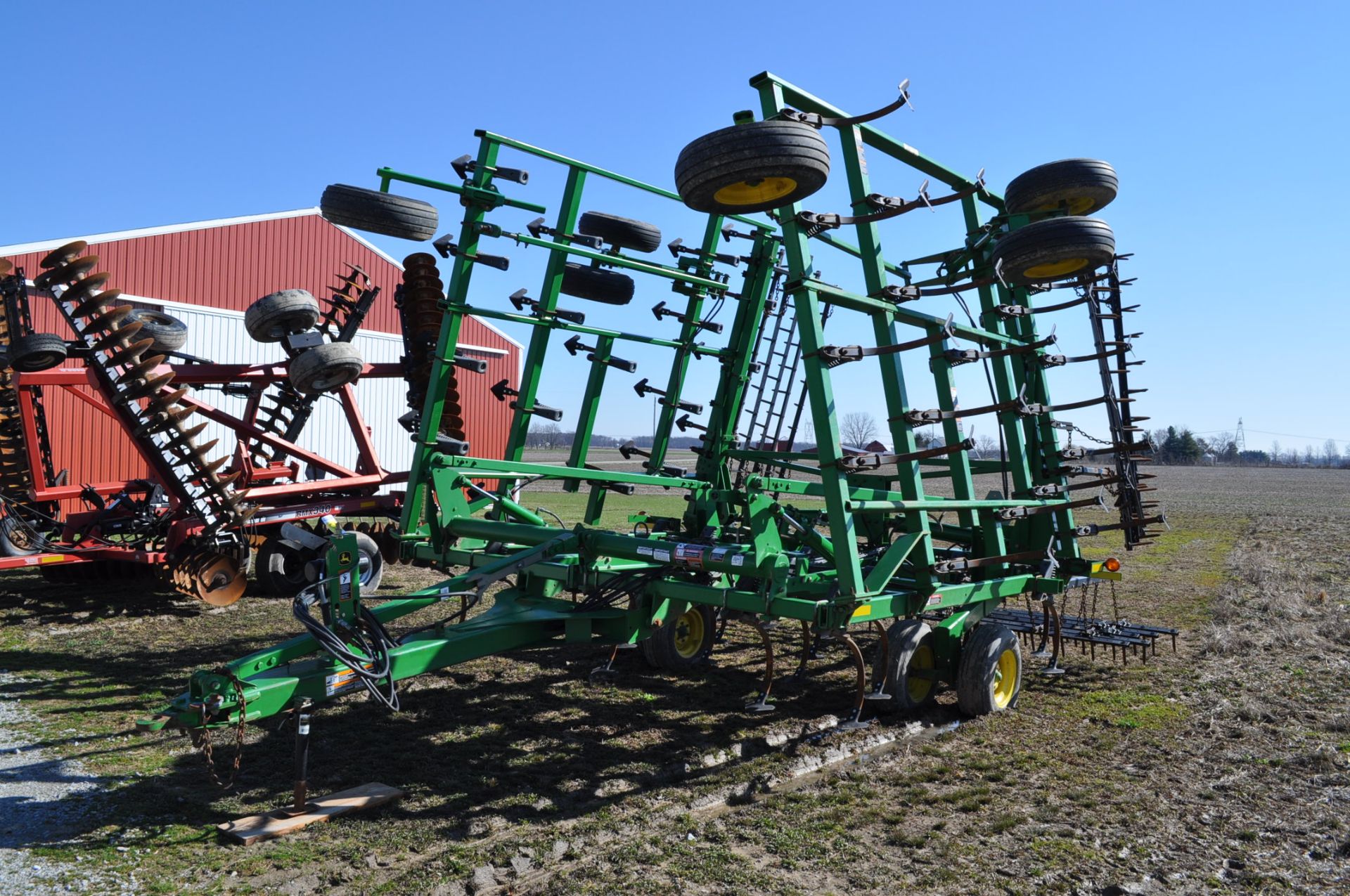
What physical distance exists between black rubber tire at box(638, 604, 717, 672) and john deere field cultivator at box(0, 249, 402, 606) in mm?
2889

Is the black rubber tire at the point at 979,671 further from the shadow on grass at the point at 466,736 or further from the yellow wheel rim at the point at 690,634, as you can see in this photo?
the yellow wheel rim at the point at 690,634

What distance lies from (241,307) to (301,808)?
17802 millimetres

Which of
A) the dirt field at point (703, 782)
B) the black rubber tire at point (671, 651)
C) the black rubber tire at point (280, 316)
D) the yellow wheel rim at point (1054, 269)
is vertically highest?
the black rubber tire at point (280, 316)

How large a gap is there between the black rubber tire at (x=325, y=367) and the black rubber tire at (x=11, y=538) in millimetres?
3286

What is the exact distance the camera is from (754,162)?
464cm

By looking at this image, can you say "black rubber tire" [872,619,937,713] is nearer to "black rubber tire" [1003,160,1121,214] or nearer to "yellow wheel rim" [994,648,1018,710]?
"yellow wheel rim" [994,648,1018,710]

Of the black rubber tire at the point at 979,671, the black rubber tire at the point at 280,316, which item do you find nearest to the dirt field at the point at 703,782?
the black rubber tire at the point at 979,671

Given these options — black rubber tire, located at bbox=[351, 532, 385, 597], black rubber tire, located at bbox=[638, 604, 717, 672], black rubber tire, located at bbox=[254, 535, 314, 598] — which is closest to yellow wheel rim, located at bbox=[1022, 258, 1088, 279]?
black rubber tire, located at bbox=[638, 604, 717, 672]

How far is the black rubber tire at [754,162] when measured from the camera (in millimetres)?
4637

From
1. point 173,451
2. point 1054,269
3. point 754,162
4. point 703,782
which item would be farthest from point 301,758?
point 173,451

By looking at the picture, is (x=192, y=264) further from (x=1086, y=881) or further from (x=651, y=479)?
(x=1086, y=881)

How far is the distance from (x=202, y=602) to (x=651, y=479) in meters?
5.28

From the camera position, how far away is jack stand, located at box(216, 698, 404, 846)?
13.3 feet

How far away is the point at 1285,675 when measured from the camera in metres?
7.14
